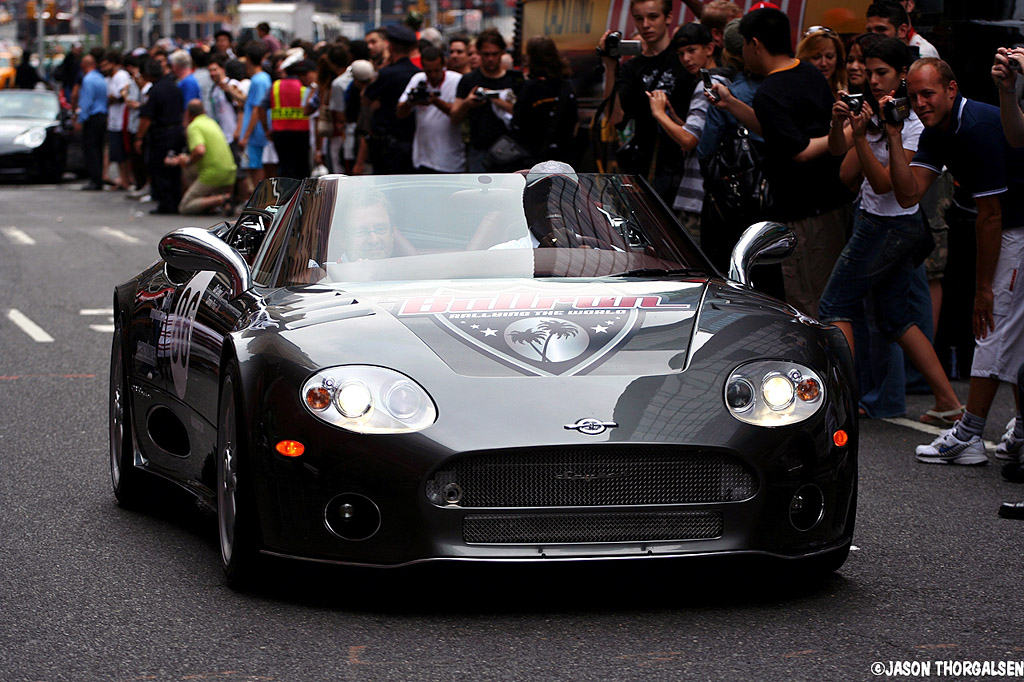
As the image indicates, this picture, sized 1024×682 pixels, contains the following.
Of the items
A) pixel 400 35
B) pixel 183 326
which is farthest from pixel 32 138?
pixel 183 326

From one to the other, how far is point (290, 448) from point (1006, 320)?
3631mm

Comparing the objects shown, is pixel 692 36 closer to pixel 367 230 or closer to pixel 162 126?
pixel 367 230

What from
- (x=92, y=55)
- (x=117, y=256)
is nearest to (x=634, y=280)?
(x=117, y=256)

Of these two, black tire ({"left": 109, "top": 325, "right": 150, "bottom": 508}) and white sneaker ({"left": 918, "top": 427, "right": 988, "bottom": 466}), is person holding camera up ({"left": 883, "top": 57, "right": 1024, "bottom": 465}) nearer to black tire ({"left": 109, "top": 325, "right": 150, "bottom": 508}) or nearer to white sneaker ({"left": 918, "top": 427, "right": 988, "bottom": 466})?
white sneaker ({"left": 918, "top": 427, "right": 988, "bottom": 466})

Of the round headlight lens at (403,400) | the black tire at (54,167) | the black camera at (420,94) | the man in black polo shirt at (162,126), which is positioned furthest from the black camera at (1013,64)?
the black tire at (54,167)

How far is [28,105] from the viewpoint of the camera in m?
28.1

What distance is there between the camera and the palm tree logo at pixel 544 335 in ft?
15.0

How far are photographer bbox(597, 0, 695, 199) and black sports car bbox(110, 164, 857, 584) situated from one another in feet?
13.6

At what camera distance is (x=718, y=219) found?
8602 mm

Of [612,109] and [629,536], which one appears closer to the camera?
[629,536]

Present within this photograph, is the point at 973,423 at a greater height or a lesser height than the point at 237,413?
lesser

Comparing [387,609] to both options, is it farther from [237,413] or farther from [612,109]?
[612,109]

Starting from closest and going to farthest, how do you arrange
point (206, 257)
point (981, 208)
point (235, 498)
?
point (235, 498) < point (206, 257) < point (981, 208)

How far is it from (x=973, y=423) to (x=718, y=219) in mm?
2069
